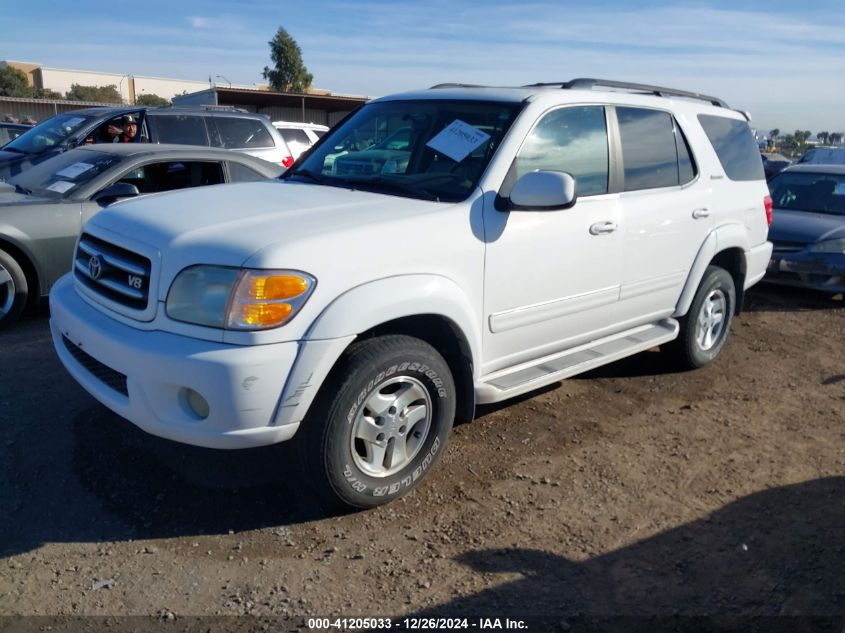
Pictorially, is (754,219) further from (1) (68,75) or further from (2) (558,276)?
(1) (68,75)

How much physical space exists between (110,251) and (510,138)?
6.83 ft

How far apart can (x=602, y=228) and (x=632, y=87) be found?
54.8 inches

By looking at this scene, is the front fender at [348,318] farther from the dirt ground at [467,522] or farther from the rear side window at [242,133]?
the rear side window at [242,133]

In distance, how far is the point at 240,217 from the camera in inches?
134

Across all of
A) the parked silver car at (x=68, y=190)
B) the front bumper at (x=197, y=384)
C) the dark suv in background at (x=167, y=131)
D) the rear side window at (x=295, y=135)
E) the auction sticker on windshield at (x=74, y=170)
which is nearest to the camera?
the front bumper at (x=197, y=384)

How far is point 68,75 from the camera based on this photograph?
7531cm

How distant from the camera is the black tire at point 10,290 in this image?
224 inches

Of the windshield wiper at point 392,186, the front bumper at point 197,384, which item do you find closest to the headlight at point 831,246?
the windshield wiper at point 392,186

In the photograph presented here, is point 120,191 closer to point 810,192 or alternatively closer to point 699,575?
point 699,575

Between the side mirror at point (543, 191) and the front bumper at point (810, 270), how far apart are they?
5.23m

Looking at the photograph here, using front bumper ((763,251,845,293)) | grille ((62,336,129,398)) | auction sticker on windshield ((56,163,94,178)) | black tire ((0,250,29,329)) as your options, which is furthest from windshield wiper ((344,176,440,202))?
front bumper ((763,251,845,293))

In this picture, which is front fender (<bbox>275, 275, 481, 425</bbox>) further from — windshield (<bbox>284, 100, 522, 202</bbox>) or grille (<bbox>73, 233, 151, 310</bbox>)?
grille (<bbox>73, 233, 151, 310</bbox>)

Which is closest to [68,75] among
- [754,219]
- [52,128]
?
[52,128]

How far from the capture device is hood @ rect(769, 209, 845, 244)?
8000 millimetres
